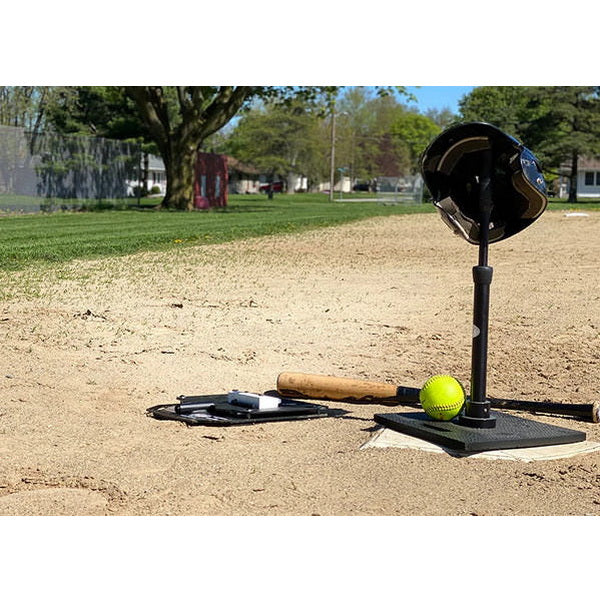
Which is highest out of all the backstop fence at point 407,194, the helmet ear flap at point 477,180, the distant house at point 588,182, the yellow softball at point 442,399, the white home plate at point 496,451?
the distant house at point 588,182

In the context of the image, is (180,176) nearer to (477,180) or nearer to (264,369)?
(264,369)

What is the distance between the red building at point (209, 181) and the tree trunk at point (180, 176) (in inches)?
87.2

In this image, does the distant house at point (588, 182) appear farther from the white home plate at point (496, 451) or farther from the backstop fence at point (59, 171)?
the white home plate at point (496, 451)

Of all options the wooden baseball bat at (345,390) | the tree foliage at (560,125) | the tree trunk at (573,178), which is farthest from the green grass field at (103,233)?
the tree trunk at (573,178)

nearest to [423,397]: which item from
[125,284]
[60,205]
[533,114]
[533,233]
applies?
[125,284]

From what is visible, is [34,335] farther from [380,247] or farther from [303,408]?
[380,247]

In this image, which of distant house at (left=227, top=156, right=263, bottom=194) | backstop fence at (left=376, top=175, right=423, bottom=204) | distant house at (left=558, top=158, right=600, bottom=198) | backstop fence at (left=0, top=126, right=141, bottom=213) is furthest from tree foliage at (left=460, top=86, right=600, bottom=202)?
distant house at (left=227, top=156, right=263, bottom=194)

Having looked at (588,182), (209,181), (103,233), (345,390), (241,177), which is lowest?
(345,390)

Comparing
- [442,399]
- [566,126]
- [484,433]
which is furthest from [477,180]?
[566,126]

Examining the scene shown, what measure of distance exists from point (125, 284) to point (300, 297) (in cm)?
207

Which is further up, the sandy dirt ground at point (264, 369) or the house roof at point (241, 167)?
the house roof at point (241, 167)

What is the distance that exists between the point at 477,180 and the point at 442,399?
1.27 metres

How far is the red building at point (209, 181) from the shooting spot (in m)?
35.9

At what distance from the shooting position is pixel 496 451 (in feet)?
16.4
